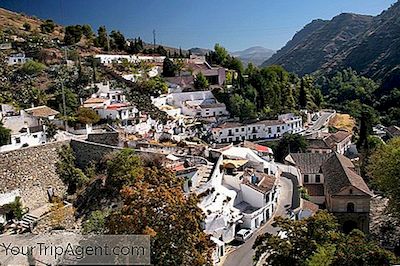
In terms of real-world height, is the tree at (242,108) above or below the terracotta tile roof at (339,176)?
above

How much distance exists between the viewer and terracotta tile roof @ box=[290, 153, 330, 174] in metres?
28.8

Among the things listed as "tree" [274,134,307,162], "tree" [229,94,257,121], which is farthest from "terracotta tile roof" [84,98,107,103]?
"tree" [274,134,307,162]

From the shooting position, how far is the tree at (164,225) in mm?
8805

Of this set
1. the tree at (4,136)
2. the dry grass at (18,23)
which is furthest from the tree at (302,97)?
the tree at (4,136)

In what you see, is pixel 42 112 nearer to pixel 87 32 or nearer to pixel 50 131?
pixel 50 131

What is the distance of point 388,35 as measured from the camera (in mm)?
110938

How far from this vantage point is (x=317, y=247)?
1049cm

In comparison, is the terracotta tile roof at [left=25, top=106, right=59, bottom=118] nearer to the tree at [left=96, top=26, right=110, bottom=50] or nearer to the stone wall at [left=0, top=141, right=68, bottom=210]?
the stone wall at [left=0, top=141, right=68, bottom=210]

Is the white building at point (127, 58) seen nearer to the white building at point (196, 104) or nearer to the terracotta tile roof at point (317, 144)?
the white building at point (196, 104)

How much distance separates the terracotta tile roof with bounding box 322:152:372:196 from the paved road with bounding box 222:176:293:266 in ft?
7.96

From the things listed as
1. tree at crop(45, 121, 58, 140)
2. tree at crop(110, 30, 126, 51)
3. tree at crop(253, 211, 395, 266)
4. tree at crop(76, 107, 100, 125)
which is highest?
tree at crop(110, 30, 126, 51)

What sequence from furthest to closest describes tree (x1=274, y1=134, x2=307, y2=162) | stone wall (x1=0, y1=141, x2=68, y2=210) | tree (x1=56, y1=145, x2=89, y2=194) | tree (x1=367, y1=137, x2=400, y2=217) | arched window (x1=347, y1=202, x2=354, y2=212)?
1. tree (x1=274, y1=134, x2=307, y2=162)
2. arched window (x1=347, y1=202, x2=354, y2=212)
3. tree (x1=367, y1=137, x2=400, y2=217)
4. tree (x1=56, y1=145, x2=89, y2=194)
5. stone wall (x1=0, y1=141, x2=68, y2=210)

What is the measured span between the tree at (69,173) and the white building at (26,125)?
1657 mm

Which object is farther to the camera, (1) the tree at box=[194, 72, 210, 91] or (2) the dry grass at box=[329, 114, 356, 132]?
(2) the dry grass at box=[329, 114, 356, 132]
